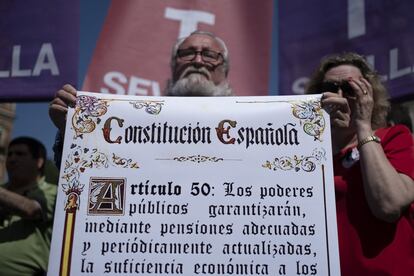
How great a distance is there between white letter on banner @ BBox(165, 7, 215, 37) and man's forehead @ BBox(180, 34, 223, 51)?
1017 mm

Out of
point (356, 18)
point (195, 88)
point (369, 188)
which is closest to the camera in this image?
point (369, 188)

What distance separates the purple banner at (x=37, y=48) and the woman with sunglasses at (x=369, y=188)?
1.60 m

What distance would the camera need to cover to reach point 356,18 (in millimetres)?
2820

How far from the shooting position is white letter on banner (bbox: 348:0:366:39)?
2.78 metres

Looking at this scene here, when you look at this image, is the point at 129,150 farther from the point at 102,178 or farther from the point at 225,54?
the point at 225,54

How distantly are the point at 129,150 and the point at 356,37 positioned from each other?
1.85m

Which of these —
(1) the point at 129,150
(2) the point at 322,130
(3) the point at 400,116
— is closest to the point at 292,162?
(2) the point at 322,130

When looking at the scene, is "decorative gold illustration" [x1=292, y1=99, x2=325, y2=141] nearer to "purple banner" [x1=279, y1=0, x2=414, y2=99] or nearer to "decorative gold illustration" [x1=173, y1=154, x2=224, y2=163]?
"decorative gold illustration" [x1=173, y1=154, x2=224, y2=163]

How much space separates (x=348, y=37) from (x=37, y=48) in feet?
5.99

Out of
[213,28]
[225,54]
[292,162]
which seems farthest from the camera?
[213,28]

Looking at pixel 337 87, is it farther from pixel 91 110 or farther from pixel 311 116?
pixel 91 110

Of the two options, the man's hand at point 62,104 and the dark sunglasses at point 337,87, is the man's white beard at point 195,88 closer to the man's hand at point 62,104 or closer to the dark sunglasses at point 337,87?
the dark sunglasses at point 337,87

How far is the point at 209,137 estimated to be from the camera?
151 centimetres

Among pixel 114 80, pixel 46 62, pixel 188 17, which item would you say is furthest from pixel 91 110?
pixel 188 17
